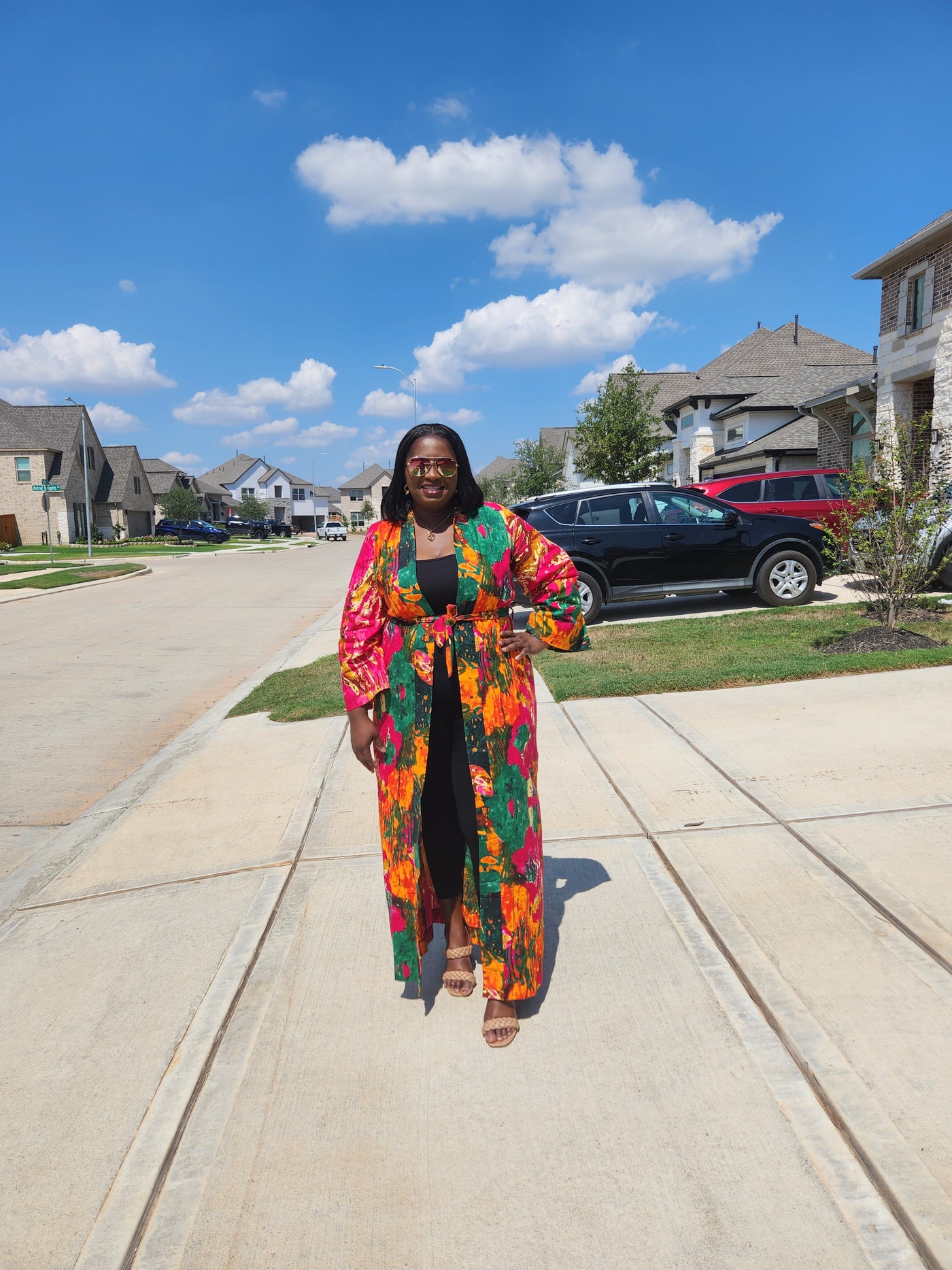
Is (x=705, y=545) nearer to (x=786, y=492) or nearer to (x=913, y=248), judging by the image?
(x=786, y=492)

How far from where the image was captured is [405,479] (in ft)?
9.25

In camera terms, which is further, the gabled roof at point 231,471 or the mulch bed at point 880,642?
the gabled roof at point 231,471

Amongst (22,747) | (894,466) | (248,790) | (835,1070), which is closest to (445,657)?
(835,1070)

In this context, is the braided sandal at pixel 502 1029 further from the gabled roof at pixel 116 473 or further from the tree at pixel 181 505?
the tree at pixel 181 505

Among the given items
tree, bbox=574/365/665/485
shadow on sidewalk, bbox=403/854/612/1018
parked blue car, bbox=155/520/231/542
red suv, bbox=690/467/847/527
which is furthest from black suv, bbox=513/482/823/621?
parked blue car, bbox=155/520/231/542

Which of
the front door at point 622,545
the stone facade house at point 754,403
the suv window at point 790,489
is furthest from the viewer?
the stone facade house at point 754,403

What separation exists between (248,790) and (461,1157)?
3.43m

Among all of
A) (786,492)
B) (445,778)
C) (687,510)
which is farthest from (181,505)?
(445,778)

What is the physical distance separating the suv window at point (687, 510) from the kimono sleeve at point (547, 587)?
8.45 meters

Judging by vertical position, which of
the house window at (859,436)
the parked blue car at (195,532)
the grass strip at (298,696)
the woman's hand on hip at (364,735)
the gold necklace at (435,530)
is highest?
the house window at (859,436)

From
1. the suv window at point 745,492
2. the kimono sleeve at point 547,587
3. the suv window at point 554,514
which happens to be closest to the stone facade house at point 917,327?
the suv window at point 745,492

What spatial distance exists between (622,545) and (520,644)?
27.6 ft

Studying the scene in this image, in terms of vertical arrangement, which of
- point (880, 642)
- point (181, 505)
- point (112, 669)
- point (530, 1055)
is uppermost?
point (181, 505)

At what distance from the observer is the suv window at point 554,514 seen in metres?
11.0
